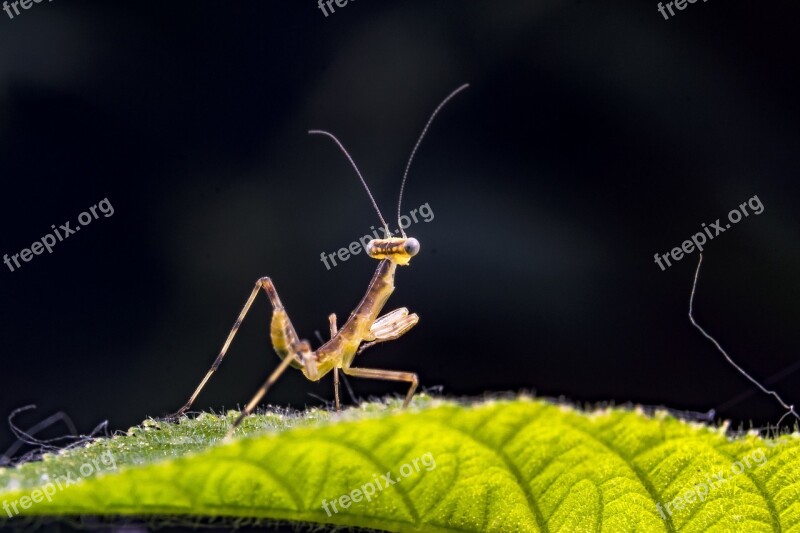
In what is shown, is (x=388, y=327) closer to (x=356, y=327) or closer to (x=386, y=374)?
(x=356, y=327)

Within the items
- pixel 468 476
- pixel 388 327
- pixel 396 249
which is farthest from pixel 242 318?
pixel 468 476

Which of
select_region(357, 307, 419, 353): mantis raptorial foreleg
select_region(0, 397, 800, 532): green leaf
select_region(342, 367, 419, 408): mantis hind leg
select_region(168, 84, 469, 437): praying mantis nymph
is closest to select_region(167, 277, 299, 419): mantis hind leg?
select_region(168, 84, 469, 437): praying mantis nymph

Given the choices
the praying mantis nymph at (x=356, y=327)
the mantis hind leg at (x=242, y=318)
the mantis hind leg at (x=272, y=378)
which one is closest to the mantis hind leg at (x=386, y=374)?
the praying mantis nymph at (x=356, y=327)

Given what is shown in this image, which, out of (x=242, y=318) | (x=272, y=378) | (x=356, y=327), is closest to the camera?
(x=272, y=378)

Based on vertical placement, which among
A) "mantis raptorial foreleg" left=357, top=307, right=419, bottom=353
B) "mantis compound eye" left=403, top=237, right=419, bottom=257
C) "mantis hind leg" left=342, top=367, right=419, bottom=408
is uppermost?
"mantis compound eye" left=403, top=237, right=419, bottom=257

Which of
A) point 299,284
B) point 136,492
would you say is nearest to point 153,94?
point 299,284

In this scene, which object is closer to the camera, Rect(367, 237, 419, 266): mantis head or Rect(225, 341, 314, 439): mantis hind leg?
Rect(225, 341, 314, 439): mantis hind leg

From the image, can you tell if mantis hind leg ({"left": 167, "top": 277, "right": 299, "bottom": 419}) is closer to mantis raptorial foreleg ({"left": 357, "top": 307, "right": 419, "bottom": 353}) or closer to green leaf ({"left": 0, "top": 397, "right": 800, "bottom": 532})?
mantis raptorial foreleg ({"left": 357, "top": 307, "right": 419, "bottom": 353})

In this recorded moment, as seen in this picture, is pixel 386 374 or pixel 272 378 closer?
pixel 272 378

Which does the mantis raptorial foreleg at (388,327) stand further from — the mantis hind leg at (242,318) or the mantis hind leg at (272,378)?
the mantis hind leg at (242,318)
